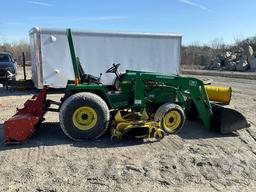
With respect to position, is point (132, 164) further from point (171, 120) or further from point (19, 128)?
point (19, 128)

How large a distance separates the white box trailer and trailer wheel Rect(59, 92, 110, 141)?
6.97 meters

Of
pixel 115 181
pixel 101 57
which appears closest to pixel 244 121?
pixel 115 181

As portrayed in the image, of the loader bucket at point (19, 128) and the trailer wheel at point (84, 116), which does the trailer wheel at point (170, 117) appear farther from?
the loader bucket at point (19, 128)

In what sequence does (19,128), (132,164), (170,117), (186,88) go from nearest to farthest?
(132,164) < (19,128) < (170,117) < (186,88)

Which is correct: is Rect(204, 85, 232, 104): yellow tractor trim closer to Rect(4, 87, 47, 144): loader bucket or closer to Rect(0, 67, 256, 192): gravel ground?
Rect(0, 67, 256, 192): gravel ground

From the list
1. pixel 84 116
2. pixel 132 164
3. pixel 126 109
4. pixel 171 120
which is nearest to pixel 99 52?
pixel 126 109

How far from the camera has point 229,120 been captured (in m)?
7.21

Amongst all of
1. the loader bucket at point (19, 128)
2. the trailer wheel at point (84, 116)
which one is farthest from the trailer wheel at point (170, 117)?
the loader bucket at point (19, 128)

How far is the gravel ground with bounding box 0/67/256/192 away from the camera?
4762 millimetres

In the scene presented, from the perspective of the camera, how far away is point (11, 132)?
630cm

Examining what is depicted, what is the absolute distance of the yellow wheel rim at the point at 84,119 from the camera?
650 cm

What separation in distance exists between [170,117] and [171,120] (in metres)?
0.08

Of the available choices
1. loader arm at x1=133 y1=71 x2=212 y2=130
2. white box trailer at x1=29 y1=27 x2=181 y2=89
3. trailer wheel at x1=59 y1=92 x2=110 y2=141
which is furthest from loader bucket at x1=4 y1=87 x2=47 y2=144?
white box trailer at x1=29 y1=27 x2=181 y2=89

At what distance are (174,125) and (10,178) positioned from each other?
3594 millimetres
